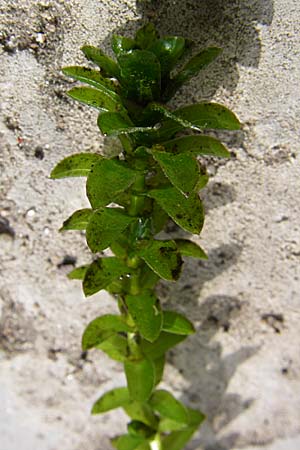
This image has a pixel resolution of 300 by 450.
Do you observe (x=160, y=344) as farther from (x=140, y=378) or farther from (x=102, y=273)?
(x=102, y=273)

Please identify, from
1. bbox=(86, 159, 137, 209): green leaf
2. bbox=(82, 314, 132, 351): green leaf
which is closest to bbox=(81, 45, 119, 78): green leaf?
bbox=(86, 159, 137, 209): green leaf

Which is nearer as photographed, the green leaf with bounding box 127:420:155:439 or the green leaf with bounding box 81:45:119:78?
the green leaf with bounding box 81:45:119:78

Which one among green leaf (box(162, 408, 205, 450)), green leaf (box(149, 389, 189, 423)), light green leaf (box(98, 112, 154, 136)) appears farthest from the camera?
green leaf (box(162, 408, 205, 450))

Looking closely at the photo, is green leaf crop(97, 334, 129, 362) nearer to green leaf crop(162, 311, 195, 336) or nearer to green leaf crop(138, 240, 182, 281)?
green leaf crop(162, 311, 195, 336)

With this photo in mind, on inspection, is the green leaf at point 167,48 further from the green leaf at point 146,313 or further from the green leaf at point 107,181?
the green leaf at point 146,313

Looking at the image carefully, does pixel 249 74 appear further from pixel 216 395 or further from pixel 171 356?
pixel 216 395

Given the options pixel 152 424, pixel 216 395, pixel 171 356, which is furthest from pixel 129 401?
pixel 216 395

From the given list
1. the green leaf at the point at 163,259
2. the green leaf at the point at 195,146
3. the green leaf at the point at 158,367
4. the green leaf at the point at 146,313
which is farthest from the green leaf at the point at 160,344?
the green leaf at the point at 195,146
